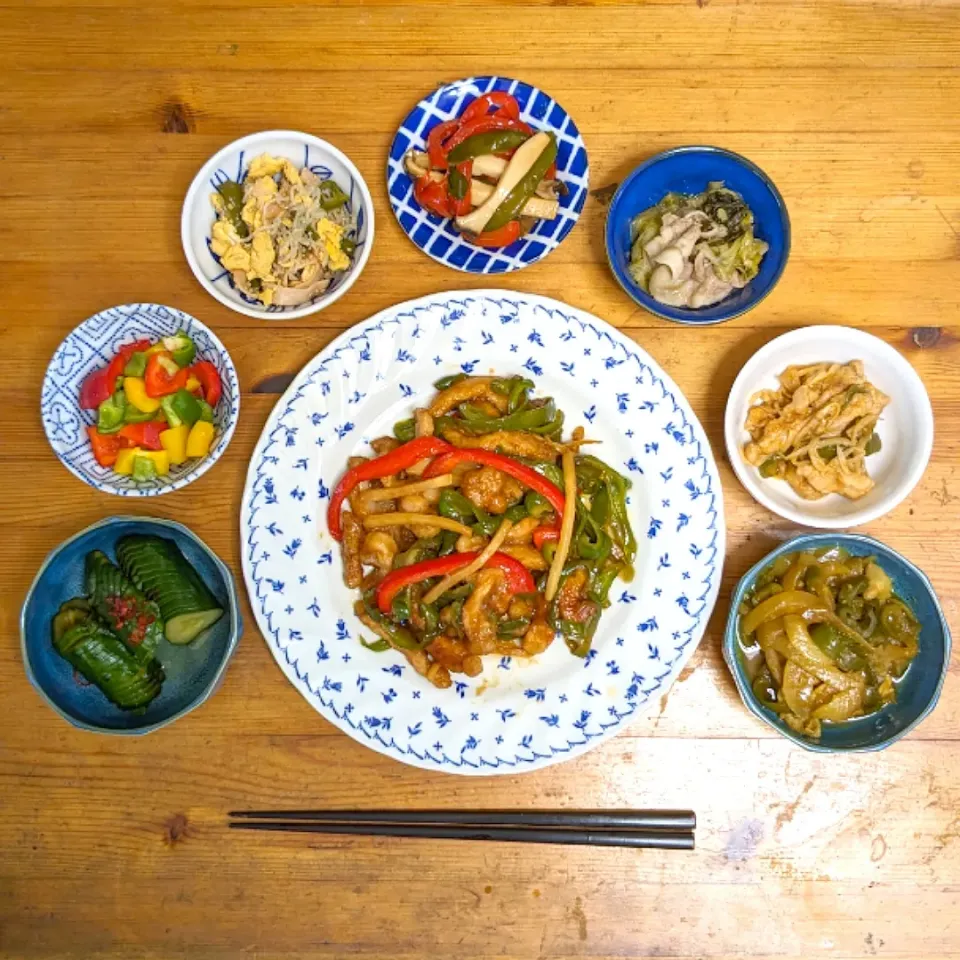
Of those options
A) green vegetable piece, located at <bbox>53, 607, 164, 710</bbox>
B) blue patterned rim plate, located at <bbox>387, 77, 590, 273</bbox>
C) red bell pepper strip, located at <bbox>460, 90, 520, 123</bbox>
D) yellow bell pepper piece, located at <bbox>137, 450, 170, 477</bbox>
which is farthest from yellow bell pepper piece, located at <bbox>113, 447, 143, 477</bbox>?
red bell pepper strip, located at <bbox>460, 90, 520, 123</bbox>

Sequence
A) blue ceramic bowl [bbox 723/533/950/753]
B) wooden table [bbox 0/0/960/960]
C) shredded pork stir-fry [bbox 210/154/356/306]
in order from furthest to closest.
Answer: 1. wooden table [bbox 0/0/960/960]
2. shredded pork stir-fry [bbox 210/154/356/306]
3. blue ceramic bowl [bbox 723/533/950/753]

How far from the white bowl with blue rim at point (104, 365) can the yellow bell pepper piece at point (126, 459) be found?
0.02m

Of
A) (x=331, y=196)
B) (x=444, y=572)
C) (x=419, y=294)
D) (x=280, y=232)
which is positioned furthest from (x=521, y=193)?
(x=444, y=572)

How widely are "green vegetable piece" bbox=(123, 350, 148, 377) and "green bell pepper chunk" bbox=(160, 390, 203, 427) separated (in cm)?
11

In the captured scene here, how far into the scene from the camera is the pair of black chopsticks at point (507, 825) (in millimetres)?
2506

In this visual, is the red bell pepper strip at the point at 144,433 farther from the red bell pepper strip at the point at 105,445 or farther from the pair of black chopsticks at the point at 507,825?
the pair of black chopsticks at the point at 507,825

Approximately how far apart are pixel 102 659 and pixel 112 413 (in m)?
0.74

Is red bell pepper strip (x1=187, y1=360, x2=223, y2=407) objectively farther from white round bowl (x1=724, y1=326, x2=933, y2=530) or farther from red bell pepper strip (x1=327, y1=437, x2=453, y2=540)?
white round bowl (x1=724, y1=326, x2=933, y2=530)

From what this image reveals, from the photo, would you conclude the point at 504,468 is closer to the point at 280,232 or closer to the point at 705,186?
the point at 280,232

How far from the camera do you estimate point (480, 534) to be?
2.42m

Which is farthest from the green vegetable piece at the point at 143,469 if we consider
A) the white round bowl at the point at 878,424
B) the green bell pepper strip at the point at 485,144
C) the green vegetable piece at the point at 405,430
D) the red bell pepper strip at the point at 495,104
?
the white round bowl at the point at 878,424

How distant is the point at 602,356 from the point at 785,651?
1053 mm

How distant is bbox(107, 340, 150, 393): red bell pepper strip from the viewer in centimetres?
243

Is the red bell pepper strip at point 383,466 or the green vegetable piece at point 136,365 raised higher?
the green vegetable piece at point 136,365
